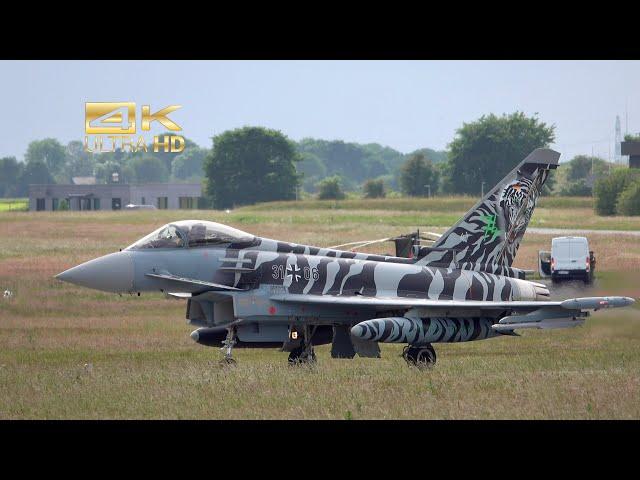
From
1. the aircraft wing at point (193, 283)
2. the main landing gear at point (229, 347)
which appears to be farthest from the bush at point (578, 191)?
the aircraft wing at point (193, 283)

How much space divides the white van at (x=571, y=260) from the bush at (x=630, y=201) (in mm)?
42070

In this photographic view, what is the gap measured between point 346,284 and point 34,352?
22.3ft

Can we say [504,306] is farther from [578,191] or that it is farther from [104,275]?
[578,191]

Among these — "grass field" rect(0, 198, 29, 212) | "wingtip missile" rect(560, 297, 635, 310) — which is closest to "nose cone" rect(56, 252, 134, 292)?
"wingtip missile" rect(560, 297, 635, 310)

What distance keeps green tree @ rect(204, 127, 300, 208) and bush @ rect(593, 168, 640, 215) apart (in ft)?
176

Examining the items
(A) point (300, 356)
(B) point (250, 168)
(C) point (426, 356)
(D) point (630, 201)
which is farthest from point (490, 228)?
(B) point (250, 168)

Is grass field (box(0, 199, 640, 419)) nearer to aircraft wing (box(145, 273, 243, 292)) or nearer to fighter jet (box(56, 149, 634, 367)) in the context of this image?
fighter jet (box(56, 149, 634, 367))

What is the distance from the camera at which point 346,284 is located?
20297mm

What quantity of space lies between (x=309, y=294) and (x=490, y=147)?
109 m

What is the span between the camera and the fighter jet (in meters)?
19.4

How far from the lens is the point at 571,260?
3584cm

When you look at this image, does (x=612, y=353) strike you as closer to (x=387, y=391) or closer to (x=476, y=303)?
(x=476, y=303)

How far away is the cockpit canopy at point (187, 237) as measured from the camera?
19781mm
